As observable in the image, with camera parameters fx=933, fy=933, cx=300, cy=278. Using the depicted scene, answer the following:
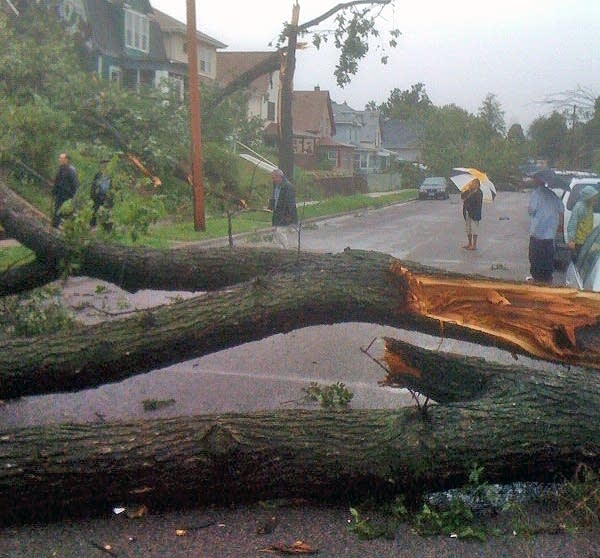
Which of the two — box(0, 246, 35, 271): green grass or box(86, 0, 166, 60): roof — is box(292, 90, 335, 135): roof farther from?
box(0, 246, 35, 271): green grass

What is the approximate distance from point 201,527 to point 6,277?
3025 mm

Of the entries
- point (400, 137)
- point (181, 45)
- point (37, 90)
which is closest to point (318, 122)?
point (181, 45)

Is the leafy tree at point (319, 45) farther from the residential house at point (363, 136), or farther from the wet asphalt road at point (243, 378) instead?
the residential house at point (363, 136)

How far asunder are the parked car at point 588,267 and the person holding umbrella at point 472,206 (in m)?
8.09

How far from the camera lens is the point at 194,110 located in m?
20.6

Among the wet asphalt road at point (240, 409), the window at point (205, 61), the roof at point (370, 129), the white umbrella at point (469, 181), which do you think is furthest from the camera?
the roof at point (370, 129)

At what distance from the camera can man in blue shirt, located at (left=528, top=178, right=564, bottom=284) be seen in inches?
441

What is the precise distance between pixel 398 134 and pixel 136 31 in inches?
2606

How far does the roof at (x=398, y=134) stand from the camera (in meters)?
102

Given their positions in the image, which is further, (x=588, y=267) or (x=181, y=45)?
(x=181, y=45)

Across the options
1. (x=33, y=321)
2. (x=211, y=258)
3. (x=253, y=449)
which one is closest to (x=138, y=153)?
(x=33, y=321)

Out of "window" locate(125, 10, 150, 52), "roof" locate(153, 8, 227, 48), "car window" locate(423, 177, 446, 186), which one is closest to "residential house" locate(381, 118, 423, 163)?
"car window" locate(423, 177, 446, 186)

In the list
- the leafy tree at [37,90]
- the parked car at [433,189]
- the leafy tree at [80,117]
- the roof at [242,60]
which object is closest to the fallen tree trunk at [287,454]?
the leafy tree at [37,90]

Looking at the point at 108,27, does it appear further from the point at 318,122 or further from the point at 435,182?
the point at 318,122
